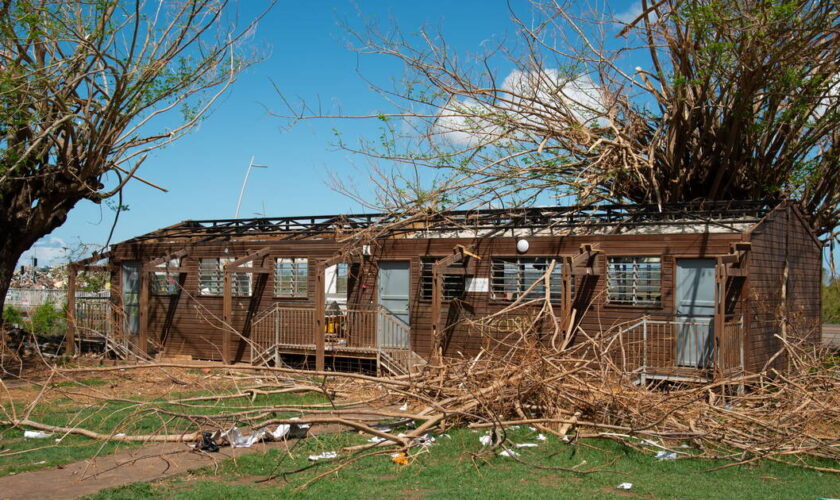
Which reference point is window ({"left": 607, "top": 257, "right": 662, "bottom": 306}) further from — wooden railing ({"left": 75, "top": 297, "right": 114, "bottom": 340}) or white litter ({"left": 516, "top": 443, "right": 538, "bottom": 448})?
wooden railing ({"left": 75, "top": 297, "right": 114, "bottom": 340})

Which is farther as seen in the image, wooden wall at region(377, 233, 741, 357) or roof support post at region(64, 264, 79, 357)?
roof support post at region(64, 264, 79, 357)

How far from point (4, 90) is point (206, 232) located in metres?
6.92

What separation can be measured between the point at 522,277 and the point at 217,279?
26.5 ft

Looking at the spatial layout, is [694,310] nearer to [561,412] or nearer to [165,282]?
[561,412]

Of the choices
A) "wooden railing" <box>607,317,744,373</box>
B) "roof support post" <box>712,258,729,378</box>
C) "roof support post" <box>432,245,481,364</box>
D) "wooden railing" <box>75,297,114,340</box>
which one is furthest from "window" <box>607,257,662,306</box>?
"wooden railing" <box>75,297,114,340</box>

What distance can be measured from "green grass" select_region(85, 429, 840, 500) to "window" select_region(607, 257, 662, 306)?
6101 mm

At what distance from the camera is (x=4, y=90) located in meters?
14.7

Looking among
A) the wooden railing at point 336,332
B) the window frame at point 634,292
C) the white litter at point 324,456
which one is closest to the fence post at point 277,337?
the wooden railing at point 336,332

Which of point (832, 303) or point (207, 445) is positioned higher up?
point (832, 303)

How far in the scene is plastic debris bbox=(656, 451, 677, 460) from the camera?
873cm

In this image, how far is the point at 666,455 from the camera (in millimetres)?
8812

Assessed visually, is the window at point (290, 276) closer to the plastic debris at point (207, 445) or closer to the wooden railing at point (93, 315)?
the wooden railing at point (93, 315)

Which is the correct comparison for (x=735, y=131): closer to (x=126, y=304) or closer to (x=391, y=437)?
(x=391, y=437)

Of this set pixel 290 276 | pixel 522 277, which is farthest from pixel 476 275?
pixel 290 276
